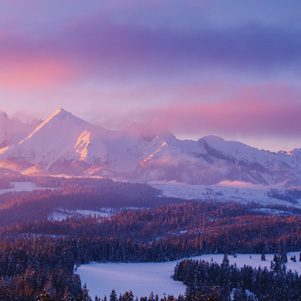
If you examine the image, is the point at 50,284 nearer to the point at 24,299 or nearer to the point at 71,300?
the point at 24,299

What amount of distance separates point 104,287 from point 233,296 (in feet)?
160

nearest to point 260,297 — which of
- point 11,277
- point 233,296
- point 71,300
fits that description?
point 233,296

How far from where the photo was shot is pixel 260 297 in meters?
185

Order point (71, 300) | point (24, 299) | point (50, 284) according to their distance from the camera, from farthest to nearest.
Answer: point (50, 284)
point (24, 299)
point (71, 300)

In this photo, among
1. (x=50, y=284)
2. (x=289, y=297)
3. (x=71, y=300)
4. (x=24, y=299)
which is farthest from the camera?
(x=289, y=297)

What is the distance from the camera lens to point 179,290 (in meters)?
197

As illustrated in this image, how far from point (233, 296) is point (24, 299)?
75912mm

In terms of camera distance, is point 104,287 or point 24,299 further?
point 104,287

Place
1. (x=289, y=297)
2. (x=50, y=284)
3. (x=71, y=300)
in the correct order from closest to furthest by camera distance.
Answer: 1. (x=71, y=300)
2. (x=50, y=284)
3. (x=289, y=297)

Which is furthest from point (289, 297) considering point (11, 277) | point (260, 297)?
point (11, 277)

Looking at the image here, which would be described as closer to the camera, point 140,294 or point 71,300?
point 71,300

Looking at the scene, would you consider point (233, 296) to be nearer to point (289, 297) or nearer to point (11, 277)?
point (289, 297)

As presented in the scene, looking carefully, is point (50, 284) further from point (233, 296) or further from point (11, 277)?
point (233, 296)

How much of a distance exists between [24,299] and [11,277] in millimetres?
38262
